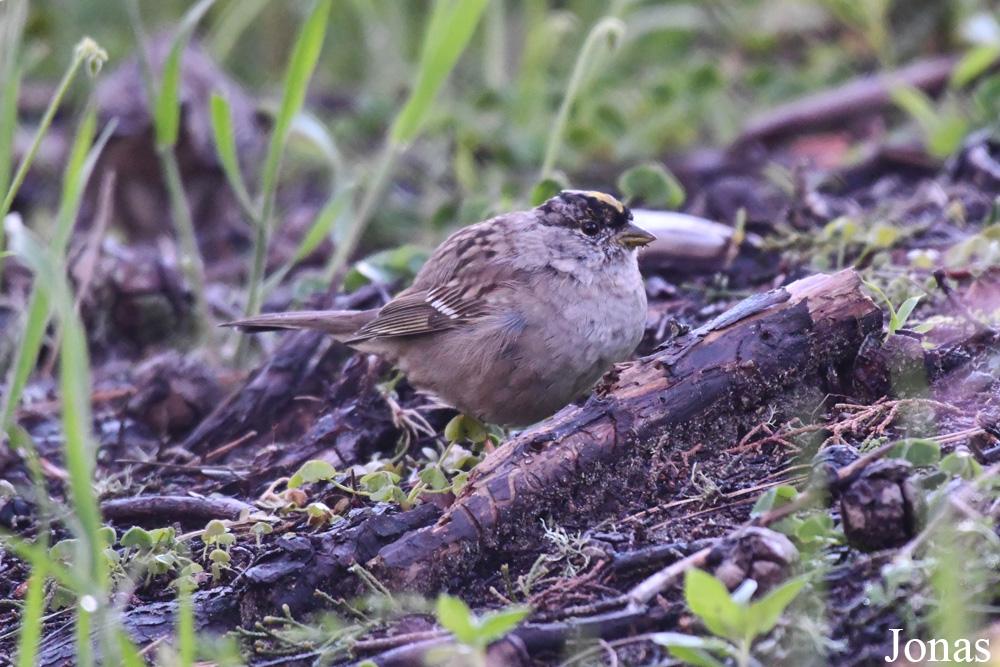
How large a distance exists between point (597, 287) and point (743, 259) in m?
1.15

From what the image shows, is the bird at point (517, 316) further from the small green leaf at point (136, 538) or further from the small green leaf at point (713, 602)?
the small green leaf at point (713, 602)

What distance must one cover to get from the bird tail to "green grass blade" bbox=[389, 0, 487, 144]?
781 mm

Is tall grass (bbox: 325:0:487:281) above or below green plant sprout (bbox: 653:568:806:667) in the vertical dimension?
above

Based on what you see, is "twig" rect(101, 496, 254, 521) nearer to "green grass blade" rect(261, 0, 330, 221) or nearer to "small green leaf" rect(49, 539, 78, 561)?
"small green leaf" rect(49, 539, 78, 561)

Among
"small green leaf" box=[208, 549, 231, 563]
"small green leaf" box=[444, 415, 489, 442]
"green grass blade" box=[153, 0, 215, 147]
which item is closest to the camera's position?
"small green leaf" box=[208, 549, 231, 563]

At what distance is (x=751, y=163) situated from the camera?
246 inches

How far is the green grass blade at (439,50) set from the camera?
4.20 m

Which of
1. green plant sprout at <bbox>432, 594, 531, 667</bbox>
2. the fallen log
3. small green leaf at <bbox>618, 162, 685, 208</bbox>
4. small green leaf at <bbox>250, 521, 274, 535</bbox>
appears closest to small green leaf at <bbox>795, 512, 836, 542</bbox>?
the fallen log

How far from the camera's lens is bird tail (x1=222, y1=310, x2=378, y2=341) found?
4305 mm

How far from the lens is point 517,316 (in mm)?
3818

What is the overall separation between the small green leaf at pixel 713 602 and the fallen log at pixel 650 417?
0.84 m

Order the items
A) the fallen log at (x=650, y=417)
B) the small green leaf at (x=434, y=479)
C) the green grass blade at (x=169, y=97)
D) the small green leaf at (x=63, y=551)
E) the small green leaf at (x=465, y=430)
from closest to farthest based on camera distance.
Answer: the fallen log at (x=650, y=417) < the small green leaf at (x=63, y=551) < the small green leaf at (x=434, y=479) < the small green leaf at (x=465, y=430) < the green grass blade at (x=169, y=97)

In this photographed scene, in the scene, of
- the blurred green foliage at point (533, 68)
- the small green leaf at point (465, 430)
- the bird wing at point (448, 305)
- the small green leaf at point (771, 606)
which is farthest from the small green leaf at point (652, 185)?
the small green leaf at point (771, 606)
